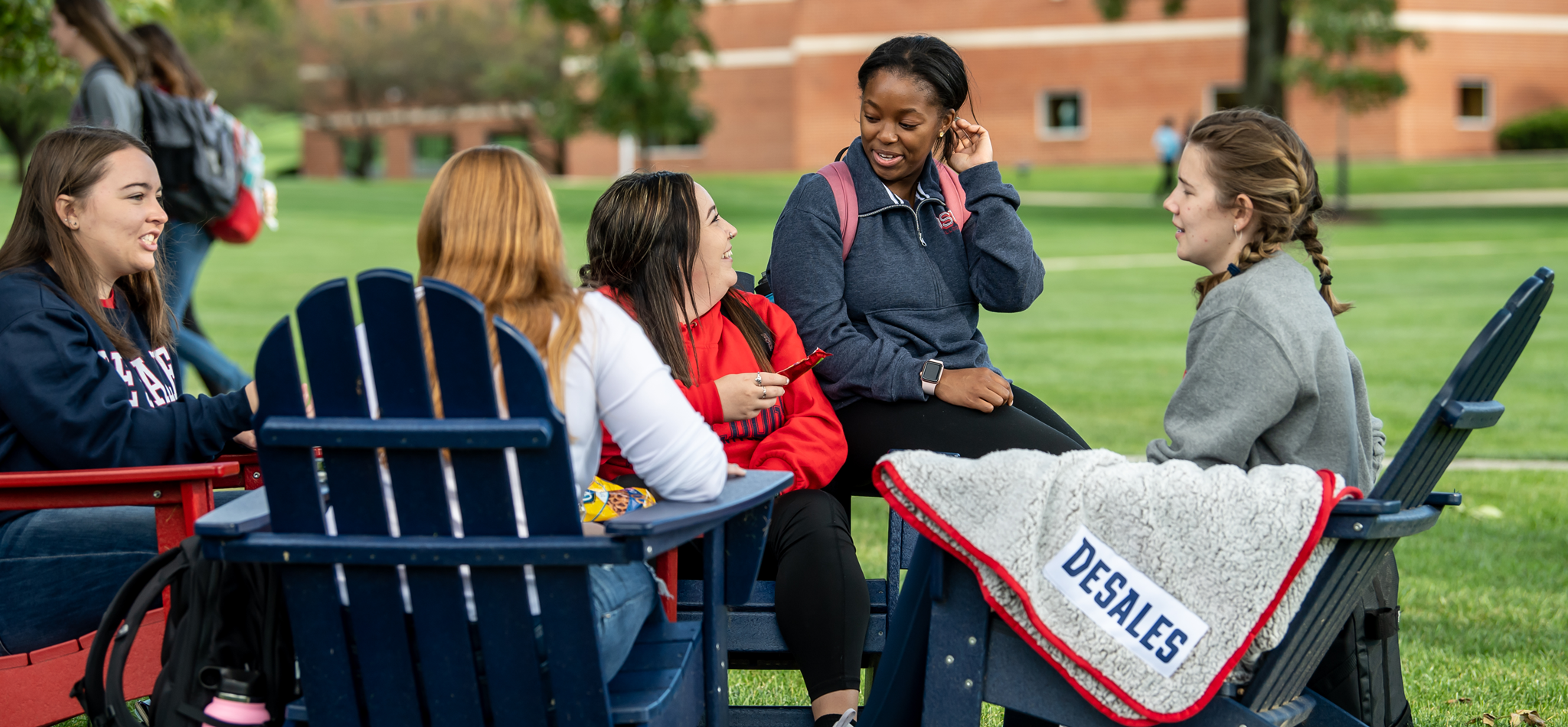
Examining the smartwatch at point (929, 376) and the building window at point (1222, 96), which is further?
the building window at point (1222, 96)

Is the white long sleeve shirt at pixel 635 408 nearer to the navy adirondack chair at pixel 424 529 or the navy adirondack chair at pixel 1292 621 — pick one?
the navy adirondack chair at pixel 424 529

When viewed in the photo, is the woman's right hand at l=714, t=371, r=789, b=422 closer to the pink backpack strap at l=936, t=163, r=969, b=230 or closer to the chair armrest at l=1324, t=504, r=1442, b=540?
the pink backpack strap at l=936, t=163, r=969, b=230

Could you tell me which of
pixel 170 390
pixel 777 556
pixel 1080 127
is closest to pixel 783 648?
pixel 777 556

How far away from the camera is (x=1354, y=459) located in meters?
2.93

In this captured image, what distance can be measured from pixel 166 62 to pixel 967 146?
4008 millimetres

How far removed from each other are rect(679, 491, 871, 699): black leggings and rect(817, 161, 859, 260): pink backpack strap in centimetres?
93

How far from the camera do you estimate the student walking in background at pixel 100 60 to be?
5.91 meters

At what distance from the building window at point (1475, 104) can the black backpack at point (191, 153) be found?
47.1m

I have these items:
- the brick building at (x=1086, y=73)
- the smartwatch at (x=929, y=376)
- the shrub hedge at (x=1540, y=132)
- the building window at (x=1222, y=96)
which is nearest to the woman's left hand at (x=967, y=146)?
the smartwatch at (x=929, y=376)

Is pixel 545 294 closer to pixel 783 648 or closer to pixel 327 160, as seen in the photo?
pixel 783 648

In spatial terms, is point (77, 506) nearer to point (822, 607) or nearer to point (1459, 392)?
point (822, 607)

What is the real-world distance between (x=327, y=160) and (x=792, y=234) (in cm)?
6839

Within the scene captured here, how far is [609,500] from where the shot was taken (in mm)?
3057

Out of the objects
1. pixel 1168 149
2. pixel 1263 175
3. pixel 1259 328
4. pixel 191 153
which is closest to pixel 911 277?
pixel 1263 175
